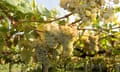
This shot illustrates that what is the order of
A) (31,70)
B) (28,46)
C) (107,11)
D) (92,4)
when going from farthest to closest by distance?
(31,70), (28,46), (107,11), (92,4)

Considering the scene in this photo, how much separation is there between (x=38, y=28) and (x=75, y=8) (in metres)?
0.24

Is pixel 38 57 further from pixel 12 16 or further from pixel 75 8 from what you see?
pixel 75 8

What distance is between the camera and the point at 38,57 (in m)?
1.51

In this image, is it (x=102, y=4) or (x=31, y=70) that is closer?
(x=102, y=4)

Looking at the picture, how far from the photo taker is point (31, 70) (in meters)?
20.1

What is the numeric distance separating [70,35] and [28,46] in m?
0.31

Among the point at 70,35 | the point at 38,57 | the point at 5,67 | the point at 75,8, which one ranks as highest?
the point at 75,8

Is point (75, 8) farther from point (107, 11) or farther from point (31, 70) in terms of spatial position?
point (31, 70)

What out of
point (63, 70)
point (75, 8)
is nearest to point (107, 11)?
point (75, 8)

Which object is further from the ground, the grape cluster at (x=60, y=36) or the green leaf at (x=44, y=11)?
the green leaf at (x=44, y=11)

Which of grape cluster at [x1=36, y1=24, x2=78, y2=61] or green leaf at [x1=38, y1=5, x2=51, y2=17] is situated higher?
green leaf at [x1=38, y1=5, x2=51, y2=17]

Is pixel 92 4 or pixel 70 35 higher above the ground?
pixel 92 4

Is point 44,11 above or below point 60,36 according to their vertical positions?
above

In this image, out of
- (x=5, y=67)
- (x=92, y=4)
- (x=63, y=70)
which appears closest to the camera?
(x=92, y=4)
